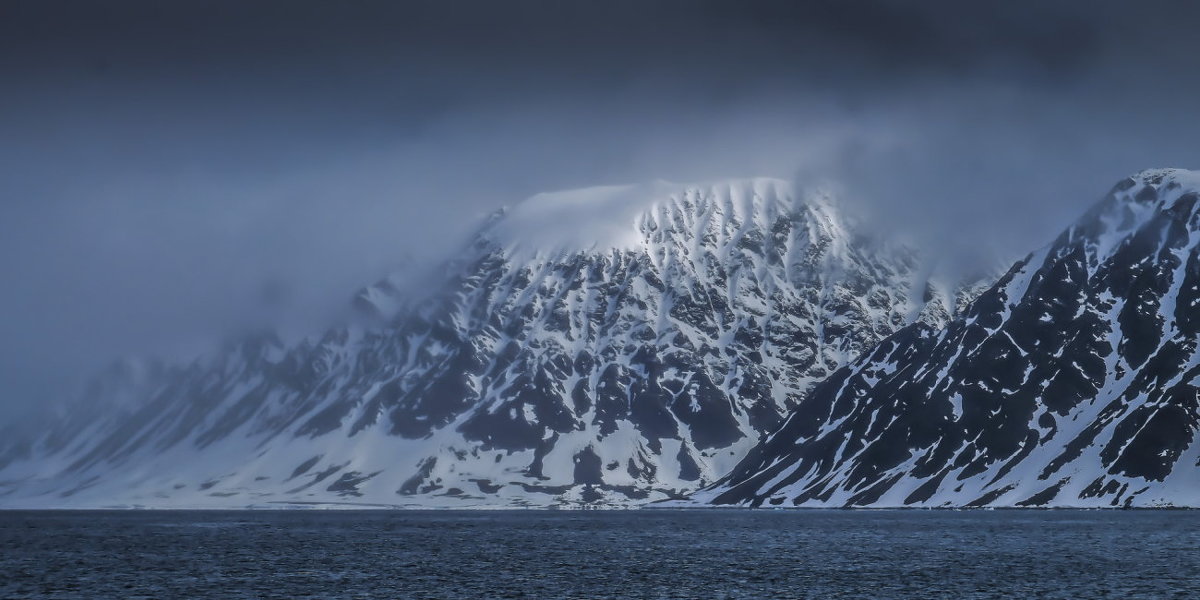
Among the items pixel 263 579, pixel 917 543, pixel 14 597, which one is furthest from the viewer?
pixel 917 543

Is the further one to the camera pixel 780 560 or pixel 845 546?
pixel 845 546

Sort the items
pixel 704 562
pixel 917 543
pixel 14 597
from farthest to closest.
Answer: pixel 917 543 < pixel 704 562 < pixel 14 597

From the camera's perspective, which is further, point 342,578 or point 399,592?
point 342,578

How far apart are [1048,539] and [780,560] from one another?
5533 cm

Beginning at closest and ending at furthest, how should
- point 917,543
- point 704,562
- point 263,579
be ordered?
point 263,579 → point 704,562 → point 917,543

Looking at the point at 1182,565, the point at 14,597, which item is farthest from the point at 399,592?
the point at 1182,565

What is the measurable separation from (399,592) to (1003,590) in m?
50.2

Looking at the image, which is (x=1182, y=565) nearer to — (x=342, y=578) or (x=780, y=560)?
(x=780, y=560)

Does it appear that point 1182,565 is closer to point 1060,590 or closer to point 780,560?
point 1060,590

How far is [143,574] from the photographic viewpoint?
140m

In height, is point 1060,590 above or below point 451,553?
below

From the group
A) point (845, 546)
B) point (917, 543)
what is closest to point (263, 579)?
point (845, 546)

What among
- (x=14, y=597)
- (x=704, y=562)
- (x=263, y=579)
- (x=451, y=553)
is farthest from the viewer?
(x=451, y=553)

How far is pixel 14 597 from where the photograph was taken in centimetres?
11400
